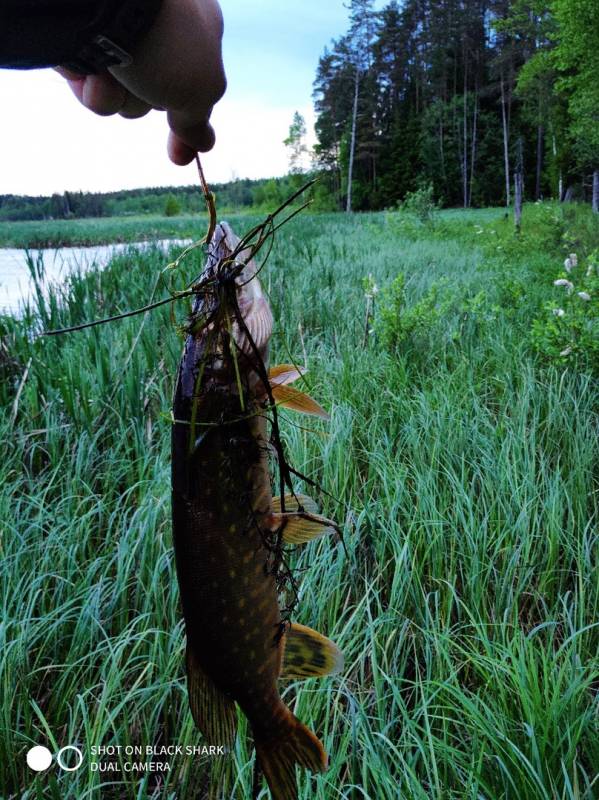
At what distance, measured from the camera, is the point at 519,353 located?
351 centimetres

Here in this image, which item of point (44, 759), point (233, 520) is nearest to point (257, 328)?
point (233, 520)

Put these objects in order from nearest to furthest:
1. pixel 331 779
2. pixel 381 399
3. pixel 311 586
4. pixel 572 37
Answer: pixel 331 779 < pixel 311 586 < pixel 381 399 < pixel 572 37

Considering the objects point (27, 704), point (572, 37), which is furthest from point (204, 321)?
point (572, 37)

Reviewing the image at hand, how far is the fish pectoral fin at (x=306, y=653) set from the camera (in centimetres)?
96

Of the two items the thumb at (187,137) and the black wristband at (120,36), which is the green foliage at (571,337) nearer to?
the thumb at (187,137)

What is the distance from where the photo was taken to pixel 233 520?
843 mm

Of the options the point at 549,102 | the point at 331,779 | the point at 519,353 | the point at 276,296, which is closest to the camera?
the point at 331,779

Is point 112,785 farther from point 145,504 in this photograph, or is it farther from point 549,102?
point 549,102

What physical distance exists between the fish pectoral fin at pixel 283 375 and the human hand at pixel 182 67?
0.39 metres

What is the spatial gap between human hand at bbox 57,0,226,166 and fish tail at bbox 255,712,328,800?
942 millimetres

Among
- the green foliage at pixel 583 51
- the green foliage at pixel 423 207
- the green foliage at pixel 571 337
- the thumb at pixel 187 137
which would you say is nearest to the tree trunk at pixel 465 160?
the green foliage at pixel 423 207

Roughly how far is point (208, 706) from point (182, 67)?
36.3 inches

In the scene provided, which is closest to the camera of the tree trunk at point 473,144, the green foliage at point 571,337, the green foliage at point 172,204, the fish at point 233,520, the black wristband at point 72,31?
the black wristband at point 72,31

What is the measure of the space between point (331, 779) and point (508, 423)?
1.77 m
